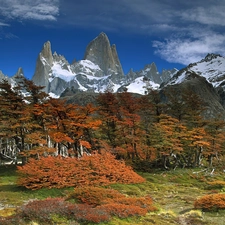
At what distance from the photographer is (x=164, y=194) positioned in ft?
97.0

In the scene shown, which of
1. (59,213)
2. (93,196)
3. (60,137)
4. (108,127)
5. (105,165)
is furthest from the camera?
(108,127)

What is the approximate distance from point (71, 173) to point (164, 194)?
11.0m

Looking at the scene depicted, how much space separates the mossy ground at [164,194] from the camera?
17906mm

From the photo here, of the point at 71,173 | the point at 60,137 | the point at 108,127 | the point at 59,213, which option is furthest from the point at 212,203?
the point at 108,127

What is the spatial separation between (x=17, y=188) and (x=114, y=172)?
11.7 metres

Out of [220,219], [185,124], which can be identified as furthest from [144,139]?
[220,219]

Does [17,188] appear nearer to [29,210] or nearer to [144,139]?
[29,210]

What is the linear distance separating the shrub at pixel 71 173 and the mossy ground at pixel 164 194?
1022 mm

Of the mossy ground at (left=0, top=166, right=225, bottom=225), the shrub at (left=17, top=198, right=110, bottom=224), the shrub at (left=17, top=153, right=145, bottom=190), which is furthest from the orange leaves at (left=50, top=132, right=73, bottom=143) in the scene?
the shrub at (left=17, top=198, right=110, bottom=224)

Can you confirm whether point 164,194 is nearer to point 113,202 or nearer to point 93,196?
point 113,202

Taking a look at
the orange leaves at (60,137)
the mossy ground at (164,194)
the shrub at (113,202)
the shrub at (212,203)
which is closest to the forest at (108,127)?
the orange leaves at (60,137)

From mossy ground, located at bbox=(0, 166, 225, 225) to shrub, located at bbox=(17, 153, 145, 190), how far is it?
1.02 meters

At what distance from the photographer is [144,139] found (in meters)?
45.8

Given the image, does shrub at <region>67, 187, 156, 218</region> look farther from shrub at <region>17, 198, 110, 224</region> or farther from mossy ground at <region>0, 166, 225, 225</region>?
shrub at <region>17, 198, 110, 224</region>
